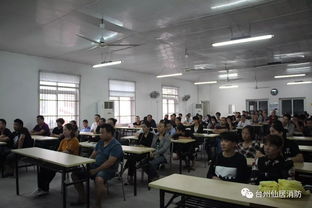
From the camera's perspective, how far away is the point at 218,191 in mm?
1937

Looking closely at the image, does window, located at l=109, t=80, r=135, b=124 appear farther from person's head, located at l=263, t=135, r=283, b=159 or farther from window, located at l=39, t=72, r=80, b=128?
person's head, located at l=263, t=135, r=283, b=159

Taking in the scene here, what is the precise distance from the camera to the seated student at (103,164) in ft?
10.5

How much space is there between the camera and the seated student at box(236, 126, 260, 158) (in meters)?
3.32

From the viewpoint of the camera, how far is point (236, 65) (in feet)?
33.2

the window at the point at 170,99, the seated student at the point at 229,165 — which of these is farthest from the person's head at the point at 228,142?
the window at the point at 170,99

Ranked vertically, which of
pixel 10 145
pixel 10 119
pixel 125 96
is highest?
pixel 125 96

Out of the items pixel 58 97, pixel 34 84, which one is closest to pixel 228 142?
pixel 34 84

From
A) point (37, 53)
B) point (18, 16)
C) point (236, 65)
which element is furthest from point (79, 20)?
point (236, 65)

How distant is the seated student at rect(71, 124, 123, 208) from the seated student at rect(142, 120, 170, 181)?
3.65 feet

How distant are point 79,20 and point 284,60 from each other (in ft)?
25.5

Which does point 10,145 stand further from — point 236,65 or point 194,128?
point 236,65

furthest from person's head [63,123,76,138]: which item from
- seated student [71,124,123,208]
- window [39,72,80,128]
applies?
window [39,72,80,128]

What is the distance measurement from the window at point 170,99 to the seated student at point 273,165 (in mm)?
10621

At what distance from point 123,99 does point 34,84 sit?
3936mm
